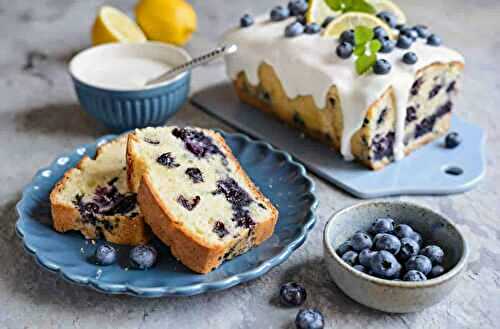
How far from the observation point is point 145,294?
2225mm

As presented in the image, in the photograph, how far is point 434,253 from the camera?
2.32 m

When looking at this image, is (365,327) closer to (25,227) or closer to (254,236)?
(254,236)

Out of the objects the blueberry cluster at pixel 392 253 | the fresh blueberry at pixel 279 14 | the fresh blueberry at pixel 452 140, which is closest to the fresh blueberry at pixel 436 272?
the blueberry cluster at pixel 392 253

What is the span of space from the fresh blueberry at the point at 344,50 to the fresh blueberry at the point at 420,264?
1.09m

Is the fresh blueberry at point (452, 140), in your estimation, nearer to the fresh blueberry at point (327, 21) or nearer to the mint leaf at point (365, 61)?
the mint leaf at point (365, 61)

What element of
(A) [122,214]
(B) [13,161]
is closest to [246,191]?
(A) [122,214]

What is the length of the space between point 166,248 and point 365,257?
A: 0.70 m

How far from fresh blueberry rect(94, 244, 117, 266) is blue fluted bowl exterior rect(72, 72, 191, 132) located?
3.26 ft

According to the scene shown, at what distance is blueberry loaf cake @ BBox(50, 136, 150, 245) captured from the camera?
249 cm

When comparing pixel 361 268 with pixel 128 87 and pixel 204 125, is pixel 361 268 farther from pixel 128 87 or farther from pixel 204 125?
pixel 128 87

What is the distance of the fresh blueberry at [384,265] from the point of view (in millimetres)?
2234

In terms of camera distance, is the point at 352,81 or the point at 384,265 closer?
the point at 384,265

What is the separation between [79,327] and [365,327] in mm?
915

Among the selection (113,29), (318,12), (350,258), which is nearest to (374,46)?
(318,12)
